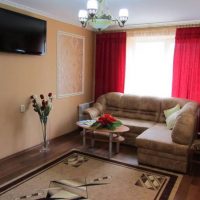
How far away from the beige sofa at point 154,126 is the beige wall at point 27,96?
68cm

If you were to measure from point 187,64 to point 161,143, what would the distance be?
1.98 m

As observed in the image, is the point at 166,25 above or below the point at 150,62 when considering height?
above

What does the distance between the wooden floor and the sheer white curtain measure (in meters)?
1.50

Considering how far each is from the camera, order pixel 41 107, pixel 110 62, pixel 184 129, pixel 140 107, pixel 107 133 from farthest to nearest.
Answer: pixel 110 62, pixel 140 107, pixel 107 133, pixel 41 107, pixel 184 129

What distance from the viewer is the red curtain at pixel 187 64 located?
4.39 meters

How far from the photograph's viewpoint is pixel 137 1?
3176 millimetres

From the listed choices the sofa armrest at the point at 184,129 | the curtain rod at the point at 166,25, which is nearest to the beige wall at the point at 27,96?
the curtain rod at the point at 166,25

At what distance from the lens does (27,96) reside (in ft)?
12.7

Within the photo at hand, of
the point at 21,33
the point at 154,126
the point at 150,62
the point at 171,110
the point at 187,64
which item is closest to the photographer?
the point at 21,33

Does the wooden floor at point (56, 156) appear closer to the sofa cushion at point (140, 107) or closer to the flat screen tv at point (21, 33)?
the sofa cushion at point (140, 107)

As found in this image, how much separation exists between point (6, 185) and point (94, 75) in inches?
140

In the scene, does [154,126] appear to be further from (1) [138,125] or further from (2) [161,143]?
(2) [161,143]

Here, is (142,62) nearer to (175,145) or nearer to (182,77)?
(182,77)

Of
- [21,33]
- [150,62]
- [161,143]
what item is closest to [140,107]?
[150,62]
